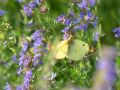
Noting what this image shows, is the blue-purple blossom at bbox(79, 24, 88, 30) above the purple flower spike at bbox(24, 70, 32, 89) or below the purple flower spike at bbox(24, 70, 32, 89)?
above

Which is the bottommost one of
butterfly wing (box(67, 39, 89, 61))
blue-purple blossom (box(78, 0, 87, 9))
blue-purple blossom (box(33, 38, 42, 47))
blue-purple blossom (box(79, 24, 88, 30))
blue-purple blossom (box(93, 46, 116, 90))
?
blue-purple blossom (box(93, 46, 116, 90))

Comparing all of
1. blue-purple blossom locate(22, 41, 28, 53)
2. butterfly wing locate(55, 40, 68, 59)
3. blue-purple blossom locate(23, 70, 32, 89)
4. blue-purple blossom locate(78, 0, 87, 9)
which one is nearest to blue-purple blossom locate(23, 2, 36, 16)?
blue-purple blossom locate(22, 41, 28, 53)

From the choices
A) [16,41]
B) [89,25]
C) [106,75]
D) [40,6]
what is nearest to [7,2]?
[16,41]

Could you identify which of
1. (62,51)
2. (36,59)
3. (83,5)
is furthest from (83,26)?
(62,51)

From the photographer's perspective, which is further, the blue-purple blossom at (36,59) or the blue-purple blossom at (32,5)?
the blue-purple blossom at (32,5)

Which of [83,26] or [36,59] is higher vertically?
[83,26]

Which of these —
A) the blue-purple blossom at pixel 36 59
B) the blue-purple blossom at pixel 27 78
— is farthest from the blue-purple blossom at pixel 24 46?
the blue-purple blossom at pixel 27 78

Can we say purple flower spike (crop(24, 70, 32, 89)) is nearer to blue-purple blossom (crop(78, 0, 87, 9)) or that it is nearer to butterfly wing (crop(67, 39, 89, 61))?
butterfly wing (crop(67, 39, 89, 61))

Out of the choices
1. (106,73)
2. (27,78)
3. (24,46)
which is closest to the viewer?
(106,73)

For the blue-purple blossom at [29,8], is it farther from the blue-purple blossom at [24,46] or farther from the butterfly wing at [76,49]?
the butterfly wing at [76,49]

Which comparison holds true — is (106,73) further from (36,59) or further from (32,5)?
(32,5)

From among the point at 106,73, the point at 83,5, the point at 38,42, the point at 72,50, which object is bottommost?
the point at 106,73
